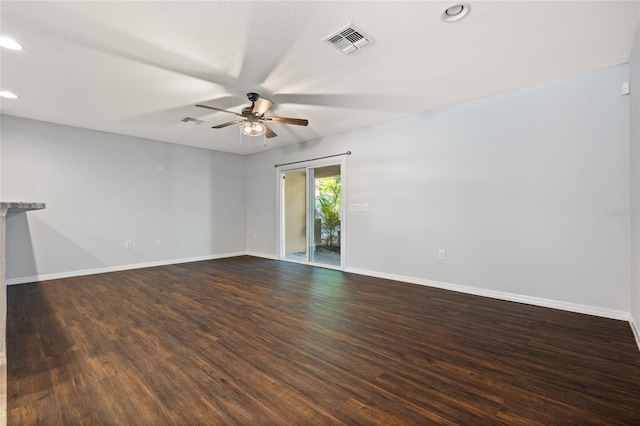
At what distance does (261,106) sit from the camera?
322 cm

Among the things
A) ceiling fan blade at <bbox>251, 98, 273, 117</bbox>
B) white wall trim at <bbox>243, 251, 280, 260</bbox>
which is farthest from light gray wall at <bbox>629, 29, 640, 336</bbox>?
white wall trim at <bbox>243, 251, 280, 260</bbox>

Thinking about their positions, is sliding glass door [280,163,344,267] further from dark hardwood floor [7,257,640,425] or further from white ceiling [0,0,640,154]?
dark hardwood floor [7,257,640,425]

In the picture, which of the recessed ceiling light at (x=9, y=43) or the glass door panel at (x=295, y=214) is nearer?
the recessed ceiling light at (x=9, y=43)

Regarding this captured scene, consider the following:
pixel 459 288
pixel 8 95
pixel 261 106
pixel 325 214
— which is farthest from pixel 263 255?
pixel 8 95

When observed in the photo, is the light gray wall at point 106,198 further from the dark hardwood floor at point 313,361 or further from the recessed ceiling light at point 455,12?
the recessed ceiling light at point 455,12

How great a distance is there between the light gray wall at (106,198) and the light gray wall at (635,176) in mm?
6596

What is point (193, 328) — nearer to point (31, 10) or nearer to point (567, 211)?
point (31, 10)

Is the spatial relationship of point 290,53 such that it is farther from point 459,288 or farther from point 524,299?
point 524,299

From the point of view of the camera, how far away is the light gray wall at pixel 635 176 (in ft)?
7.62

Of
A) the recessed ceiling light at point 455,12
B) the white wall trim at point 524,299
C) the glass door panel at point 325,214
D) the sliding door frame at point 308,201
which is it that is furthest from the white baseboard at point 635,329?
Result: the glass door panel at point 325,214

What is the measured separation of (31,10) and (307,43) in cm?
198

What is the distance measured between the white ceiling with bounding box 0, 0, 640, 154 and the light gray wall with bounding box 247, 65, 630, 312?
1.10 ft

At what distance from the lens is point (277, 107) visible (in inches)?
152

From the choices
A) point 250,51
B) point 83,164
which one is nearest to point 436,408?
point 250,51
